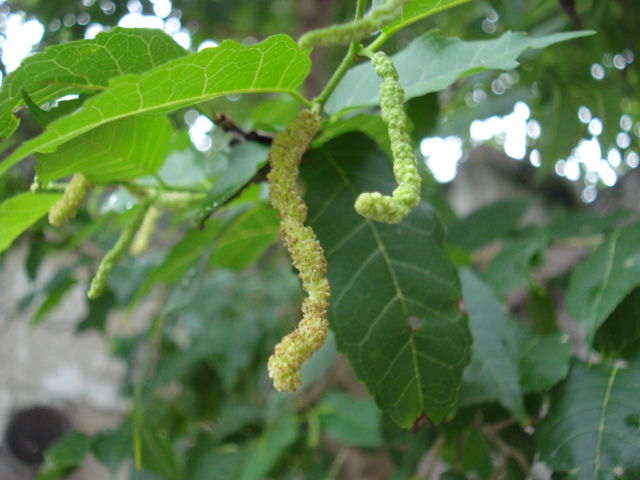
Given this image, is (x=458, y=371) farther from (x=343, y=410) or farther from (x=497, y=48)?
(x=343, y=410)

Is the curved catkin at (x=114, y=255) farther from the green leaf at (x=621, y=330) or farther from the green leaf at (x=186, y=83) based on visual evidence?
the green leaf at (x=621, y=330)

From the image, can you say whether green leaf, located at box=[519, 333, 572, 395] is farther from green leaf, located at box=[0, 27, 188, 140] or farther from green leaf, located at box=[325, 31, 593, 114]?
green leaf, located at box=[0, 27, 188, 140]

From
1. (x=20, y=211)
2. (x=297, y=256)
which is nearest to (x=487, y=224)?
(x=297, y=256)

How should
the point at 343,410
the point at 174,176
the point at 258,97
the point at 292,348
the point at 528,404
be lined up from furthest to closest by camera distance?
1. the point at 258,97
2. the point at 343,410
3. the point at 174,176
4. the point at 528,404
5. the point at 292,348

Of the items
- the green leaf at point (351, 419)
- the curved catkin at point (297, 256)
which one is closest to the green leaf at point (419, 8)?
the curved catkin at point (297, 256)

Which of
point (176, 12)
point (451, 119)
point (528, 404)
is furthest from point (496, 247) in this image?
point (176, 12)

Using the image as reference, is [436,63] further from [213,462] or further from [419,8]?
[213,462]

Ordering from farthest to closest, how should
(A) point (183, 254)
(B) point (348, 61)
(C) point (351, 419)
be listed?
(C) point (351, 419), (A) point (183, 254), (B) point (348, 61)
